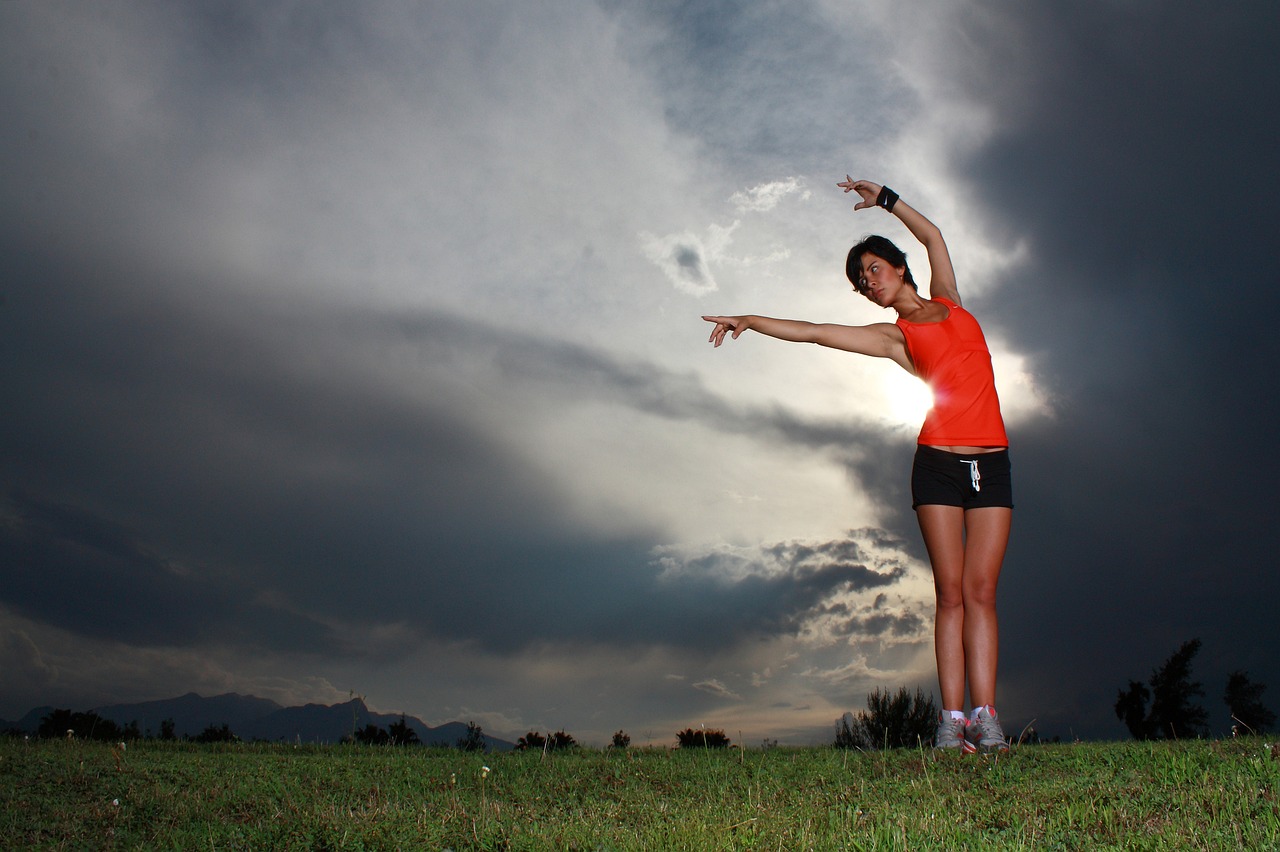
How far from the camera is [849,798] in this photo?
5.68 meters

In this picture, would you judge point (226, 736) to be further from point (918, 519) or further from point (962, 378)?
point (962, 378)

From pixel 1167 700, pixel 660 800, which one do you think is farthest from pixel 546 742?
pixel 1167 700

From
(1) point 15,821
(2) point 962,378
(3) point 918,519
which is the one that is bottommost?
(1) point 15,821

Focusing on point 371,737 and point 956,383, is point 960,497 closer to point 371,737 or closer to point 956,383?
point 956,383

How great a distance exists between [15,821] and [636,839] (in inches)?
171

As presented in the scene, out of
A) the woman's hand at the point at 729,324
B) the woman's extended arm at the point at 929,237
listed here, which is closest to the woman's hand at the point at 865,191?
the woman's extended arm at the point at 929,237

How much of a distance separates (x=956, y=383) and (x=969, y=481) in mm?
767

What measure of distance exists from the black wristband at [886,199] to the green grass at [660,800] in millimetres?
4692

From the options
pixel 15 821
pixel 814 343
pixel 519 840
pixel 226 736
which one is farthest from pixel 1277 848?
pixel 226 736

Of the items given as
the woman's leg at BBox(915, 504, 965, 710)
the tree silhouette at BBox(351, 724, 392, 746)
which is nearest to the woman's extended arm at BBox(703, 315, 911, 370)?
the woman's leg at BBox(915, 504, 965, 710)

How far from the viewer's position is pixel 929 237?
8.28 metres

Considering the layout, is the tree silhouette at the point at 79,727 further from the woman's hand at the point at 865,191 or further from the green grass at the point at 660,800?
the woman's hand at the point at 865,191

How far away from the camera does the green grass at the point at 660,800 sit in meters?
4.61

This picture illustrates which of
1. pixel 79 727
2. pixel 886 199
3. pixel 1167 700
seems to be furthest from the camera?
pixel 1167 700
